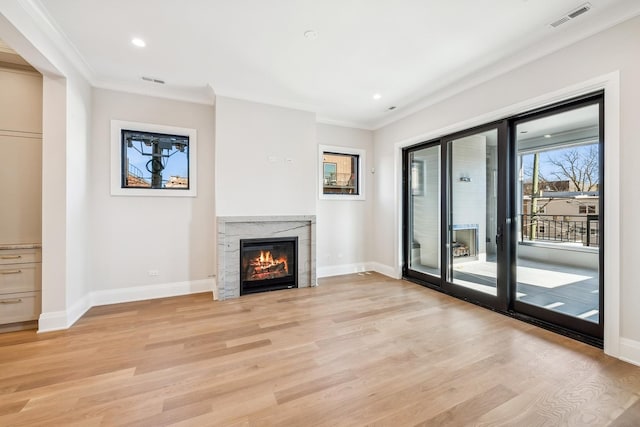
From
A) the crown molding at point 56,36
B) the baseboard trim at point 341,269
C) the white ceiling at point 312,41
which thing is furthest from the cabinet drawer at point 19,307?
the baseboard trim at point 341,269

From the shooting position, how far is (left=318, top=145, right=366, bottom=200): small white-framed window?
534cm

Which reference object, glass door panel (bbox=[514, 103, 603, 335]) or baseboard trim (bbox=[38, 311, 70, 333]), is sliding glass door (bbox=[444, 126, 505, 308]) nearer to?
glass door panel (bbox=[514, 103, 603, 335])

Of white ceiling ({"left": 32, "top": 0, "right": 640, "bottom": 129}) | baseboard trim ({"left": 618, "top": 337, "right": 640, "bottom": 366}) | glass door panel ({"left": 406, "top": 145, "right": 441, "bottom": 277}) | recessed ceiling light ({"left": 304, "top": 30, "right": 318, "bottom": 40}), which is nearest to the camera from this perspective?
baseboard trim ({"left": 618, "top": 337, "right": 640, "bottom": 366})

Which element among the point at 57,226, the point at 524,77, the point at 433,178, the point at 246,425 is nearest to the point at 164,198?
the point at 57,226

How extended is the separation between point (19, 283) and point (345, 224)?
4.70m

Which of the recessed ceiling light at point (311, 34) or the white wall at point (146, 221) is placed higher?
the recessed ceiling light at point (311, 34)

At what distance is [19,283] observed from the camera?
2.96 m

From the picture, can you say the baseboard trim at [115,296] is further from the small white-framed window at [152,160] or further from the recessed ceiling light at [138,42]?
the recessed ceiling light at [138,42]

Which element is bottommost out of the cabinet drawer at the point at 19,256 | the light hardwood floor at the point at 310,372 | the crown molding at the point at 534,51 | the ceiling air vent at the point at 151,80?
the light hardwood floor at the point at 310,372

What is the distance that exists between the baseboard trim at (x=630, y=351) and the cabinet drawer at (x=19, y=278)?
5944 mm

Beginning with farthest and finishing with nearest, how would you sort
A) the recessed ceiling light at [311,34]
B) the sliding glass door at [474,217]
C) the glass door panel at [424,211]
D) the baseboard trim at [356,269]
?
the baseboard trim at [356,269]
the glass door panel at [424,211]
the sliding glass door at [474,217]
the recessed ceiling light at [311,34]

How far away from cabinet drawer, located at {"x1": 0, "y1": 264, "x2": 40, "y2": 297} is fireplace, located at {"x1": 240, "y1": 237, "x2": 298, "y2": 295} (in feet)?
7.65

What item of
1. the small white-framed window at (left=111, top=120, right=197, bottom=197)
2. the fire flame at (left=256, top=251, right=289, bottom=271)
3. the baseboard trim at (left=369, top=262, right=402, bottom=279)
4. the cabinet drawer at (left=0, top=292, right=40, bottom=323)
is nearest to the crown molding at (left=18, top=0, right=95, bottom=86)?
the small white-framed window at (left=111, top=120, right=197, bottom=197)

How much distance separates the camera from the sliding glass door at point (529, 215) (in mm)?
2779
